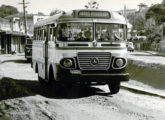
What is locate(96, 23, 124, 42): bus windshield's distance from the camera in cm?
1281

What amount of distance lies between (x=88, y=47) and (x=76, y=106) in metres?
2.14

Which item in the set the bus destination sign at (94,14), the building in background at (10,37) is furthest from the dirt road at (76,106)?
the building in background at (10,37)

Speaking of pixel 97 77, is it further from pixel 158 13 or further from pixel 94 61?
pixel 158 13

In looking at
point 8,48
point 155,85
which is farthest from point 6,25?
point 155,85

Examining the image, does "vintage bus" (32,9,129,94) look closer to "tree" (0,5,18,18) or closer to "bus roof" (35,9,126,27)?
"bus roof" (35,9,126,27)

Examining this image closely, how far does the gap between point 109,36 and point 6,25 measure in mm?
53118

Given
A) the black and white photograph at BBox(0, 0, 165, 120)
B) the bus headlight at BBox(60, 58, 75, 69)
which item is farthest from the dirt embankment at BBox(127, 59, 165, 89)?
the bus headlight at BBox(60, 58, 75, 69)

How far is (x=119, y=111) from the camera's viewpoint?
10586 millimetres

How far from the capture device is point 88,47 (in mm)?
12430

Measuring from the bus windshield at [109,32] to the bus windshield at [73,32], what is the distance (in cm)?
32

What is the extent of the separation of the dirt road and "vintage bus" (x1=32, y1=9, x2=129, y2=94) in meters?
0.68

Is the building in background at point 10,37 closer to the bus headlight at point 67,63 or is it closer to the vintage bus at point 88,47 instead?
the vintage bus at point 88,47

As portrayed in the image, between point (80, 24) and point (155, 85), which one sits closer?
point (80, 24)

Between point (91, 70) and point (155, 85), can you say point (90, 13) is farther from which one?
point (155, 85)
